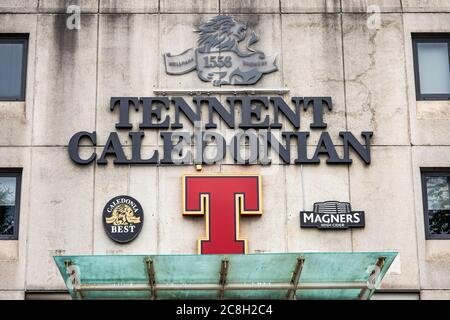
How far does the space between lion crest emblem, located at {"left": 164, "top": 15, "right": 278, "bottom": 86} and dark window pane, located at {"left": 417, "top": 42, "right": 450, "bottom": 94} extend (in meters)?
2.90

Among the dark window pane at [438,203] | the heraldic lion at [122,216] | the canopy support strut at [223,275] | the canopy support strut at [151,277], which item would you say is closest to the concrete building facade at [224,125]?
the heraldic lion at [122,216]

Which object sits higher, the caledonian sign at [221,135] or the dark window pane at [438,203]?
the caledonian sign at [221,135]

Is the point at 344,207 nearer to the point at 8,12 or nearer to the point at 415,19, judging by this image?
the point at 415,19

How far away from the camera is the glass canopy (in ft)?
48.0

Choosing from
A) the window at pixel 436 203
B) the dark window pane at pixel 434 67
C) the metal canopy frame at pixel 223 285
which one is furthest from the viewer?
the dark window pane at pixel 434 67

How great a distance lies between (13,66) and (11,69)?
0.07 m

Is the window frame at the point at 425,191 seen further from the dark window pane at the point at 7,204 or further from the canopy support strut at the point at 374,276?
the dark window pane at the point at 7,204

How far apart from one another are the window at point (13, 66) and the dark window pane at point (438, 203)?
7944 millimetres

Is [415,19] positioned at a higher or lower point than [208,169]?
higher

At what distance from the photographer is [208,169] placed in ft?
57.1

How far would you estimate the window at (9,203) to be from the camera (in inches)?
681

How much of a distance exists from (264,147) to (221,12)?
287cm

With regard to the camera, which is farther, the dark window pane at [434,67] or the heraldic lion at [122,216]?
the dark window pane at [434,67]

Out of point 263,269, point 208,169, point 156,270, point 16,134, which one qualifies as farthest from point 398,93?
point 16,134
